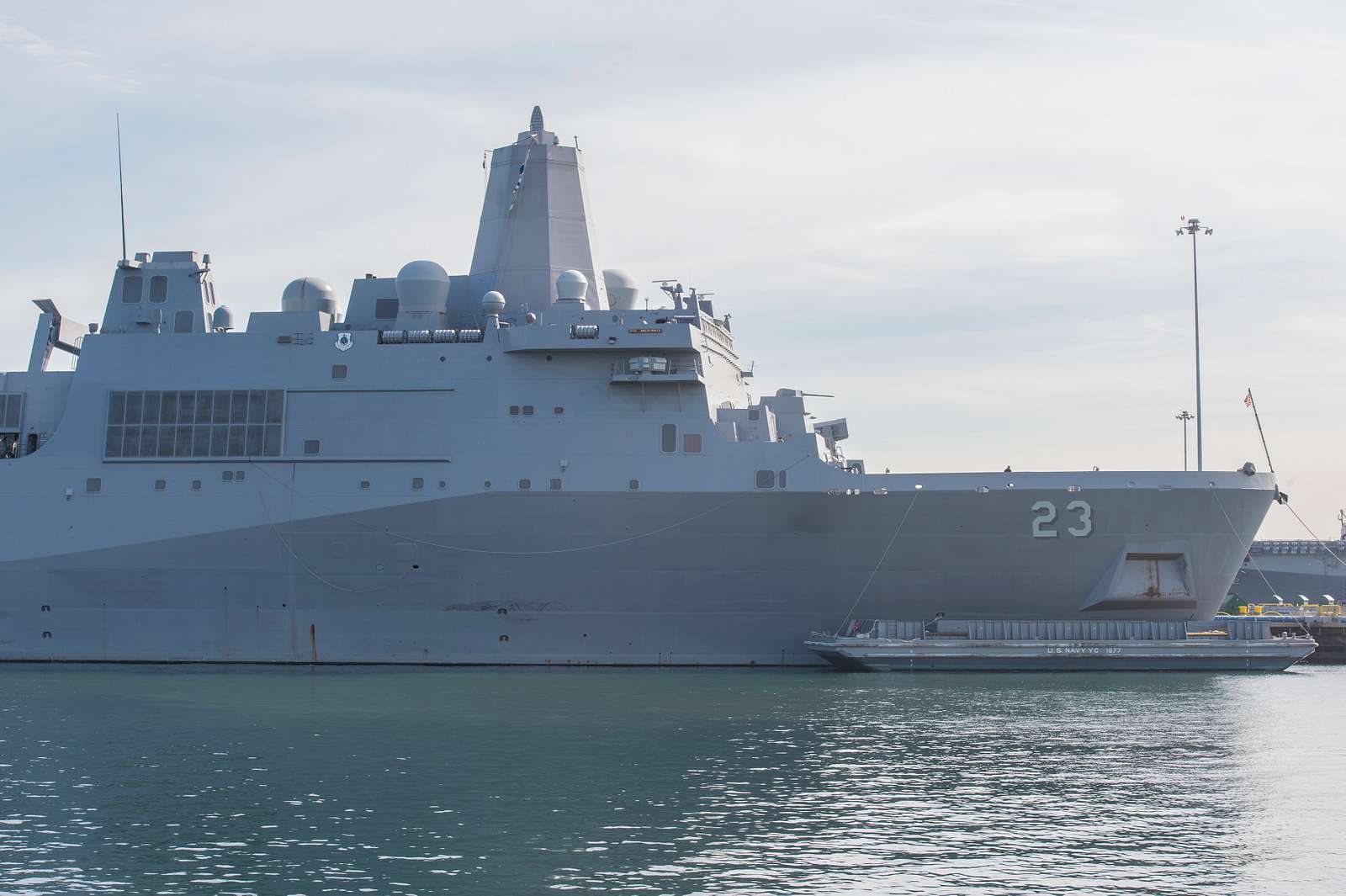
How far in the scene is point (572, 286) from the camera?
27625 millimetres

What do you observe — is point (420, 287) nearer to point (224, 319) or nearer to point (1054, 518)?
point (224, 319)

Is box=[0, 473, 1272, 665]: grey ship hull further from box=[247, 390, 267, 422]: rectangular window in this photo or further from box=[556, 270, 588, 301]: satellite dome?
box=[556, 270, 588, 301]: satellite dome

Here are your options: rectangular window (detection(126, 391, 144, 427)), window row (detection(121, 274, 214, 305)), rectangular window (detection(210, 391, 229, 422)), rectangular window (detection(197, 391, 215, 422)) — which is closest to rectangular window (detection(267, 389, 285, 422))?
rectangular window (detection(210, 391, 229, 422))

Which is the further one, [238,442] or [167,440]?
[167,440]

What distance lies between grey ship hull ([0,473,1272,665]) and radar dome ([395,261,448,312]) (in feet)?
14.5

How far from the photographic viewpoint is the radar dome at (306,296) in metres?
28.6

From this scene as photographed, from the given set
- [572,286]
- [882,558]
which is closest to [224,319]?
[572,286]

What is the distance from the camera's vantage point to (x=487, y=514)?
26.2 meters

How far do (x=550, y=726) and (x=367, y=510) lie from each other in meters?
8.82

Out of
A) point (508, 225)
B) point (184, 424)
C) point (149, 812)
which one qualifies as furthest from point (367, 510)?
point (149, 812)

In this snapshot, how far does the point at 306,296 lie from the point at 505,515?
704cm

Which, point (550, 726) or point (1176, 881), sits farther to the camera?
point (550, 726)

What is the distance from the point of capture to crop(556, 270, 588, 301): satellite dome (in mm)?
27609

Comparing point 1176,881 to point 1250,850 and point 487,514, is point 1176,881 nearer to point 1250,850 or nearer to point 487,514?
point 1250,850
